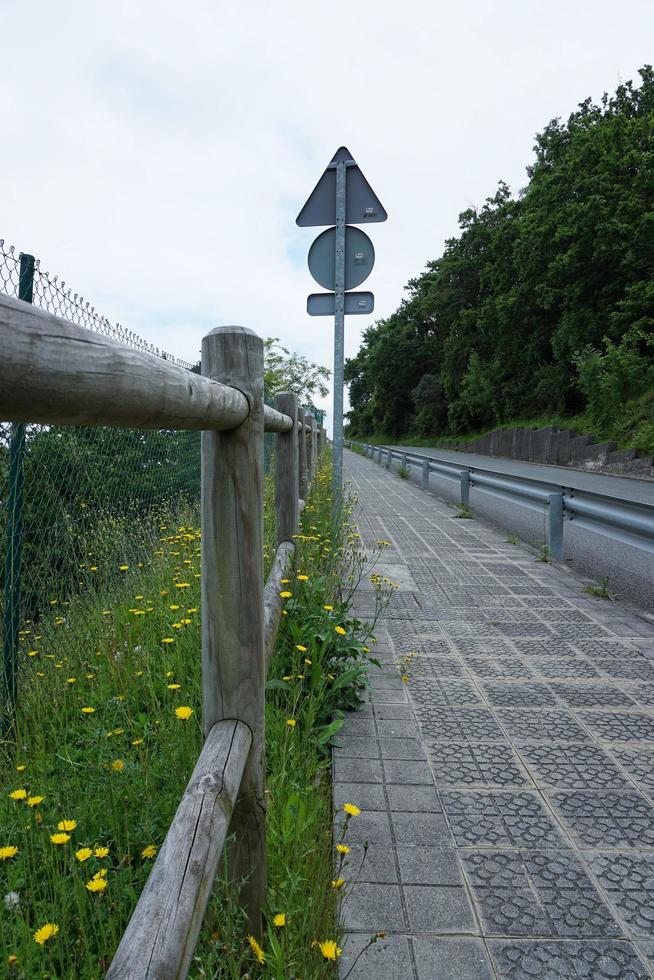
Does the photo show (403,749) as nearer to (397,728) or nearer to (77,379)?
(397,728)

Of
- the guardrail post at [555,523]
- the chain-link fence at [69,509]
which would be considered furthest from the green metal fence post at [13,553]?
the guardrail post at [555,523]

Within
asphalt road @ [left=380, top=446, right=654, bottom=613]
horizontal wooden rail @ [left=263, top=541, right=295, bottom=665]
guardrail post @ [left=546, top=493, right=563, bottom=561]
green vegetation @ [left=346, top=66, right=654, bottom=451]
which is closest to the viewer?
horizontal wooden rail @ [left=263, top=541, right=295, bottom=665]

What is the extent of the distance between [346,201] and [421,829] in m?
4.79

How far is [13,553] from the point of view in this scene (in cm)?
270

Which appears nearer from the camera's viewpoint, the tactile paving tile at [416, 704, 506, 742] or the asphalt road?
the tactile paving tile at [416, 704, 506, 742]

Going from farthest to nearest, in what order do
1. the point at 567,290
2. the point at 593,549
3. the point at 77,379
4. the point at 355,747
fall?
the point at 567,290, the point at 593,549, the point at 355,747, the point at 77,379

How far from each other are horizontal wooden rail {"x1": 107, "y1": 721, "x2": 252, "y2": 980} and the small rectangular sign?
4.66 m

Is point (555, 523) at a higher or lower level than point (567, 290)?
lower

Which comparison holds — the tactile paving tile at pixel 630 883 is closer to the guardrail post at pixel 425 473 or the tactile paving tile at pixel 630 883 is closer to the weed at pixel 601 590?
the weed at pixel 601 590

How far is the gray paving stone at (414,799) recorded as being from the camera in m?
2.28

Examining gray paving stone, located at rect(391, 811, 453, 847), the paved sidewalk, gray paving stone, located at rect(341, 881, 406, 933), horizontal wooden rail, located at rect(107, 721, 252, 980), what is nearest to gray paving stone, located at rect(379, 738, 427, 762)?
the paved sidewalk

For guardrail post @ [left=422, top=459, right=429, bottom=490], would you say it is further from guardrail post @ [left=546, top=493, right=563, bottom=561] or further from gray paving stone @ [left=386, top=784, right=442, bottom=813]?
gray paving stone @ [left=386, top=784, right=442, bottom=813]

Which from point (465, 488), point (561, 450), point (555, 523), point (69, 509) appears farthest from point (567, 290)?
point (69, 509)

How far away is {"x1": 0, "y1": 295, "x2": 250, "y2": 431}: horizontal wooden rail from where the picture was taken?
62 cm
